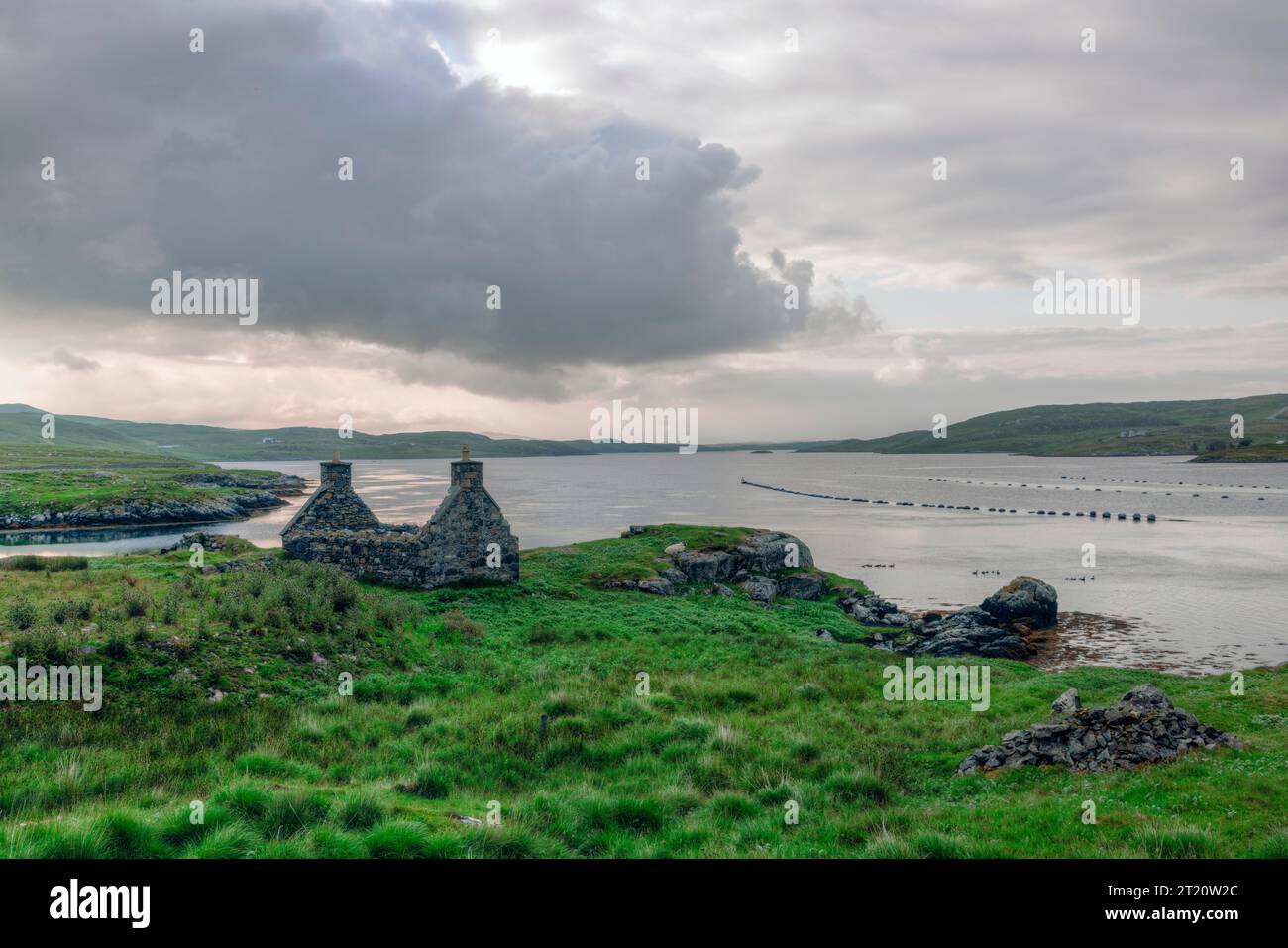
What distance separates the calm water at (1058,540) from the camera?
133 ft

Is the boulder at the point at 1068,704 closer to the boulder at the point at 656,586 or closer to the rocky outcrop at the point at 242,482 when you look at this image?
the boulder at the point at 656,586

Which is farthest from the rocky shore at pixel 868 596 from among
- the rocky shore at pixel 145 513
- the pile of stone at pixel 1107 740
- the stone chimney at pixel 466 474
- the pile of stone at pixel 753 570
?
the rocky shore at pixel 145 513

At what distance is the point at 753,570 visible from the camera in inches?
1875

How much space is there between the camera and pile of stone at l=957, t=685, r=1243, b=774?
12422 mm

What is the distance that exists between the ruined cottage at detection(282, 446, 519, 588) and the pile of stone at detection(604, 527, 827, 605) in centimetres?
1140

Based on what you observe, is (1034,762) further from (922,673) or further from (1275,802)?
(922,673)

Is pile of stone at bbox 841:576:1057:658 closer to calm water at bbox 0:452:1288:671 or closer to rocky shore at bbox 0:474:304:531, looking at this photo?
calm water at bbox 0:452:1288:671

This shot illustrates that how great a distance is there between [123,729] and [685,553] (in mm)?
35305

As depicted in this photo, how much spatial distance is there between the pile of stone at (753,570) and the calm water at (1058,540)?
8831 millimetres

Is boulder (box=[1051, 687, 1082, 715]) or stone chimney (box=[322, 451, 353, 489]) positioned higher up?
A: stone chimney (box=[322, 451, 353, 489])

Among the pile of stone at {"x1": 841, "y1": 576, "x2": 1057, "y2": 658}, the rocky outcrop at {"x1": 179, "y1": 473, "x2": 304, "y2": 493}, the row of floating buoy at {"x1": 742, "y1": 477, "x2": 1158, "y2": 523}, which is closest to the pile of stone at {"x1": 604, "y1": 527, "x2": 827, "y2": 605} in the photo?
the pile of stone at {"x1": 841, "y1": 576, "x2": 1057, "y2": 658}

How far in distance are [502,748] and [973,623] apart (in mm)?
31806

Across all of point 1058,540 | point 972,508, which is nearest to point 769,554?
point 1058,540

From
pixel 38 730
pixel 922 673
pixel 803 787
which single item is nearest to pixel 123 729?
pixel 38 730
